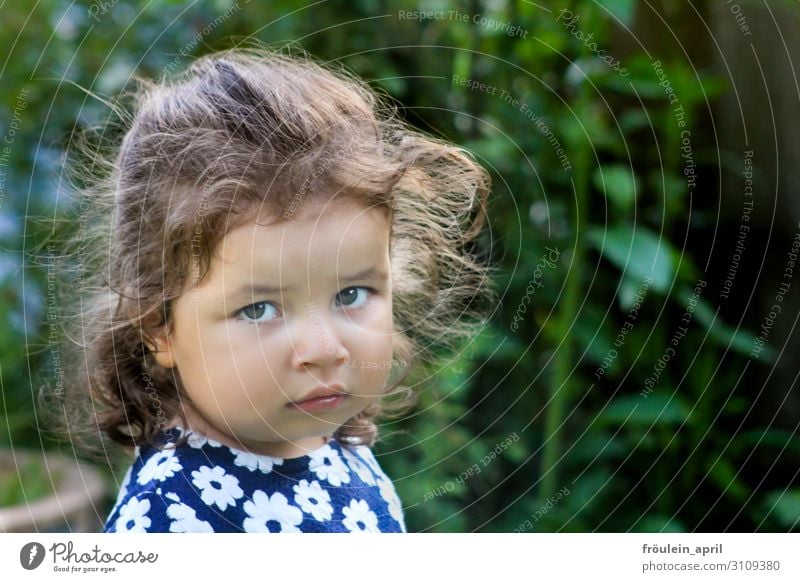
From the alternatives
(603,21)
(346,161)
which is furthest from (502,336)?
(346,161)

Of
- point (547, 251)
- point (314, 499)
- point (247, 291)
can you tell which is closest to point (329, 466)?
point (314, 499)

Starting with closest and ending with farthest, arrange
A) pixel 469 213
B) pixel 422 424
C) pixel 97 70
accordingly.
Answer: pixel 469 213
pixel 422 424
pixel 97 70

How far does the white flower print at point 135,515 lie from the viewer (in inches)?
19.0

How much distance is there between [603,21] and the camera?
93 centimetres

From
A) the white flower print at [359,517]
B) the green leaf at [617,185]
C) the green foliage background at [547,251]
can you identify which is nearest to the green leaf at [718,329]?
the green foliage background at [547,251]

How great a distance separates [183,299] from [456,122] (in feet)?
1.48

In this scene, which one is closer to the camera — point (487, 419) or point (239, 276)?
point (239, 276)

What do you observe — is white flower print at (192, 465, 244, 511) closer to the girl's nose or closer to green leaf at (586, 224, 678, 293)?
the girl's nose

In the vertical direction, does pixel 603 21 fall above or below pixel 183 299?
above

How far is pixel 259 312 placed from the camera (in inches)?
19.4

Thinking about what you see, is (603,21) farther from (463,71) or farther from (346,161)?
(346,161)
